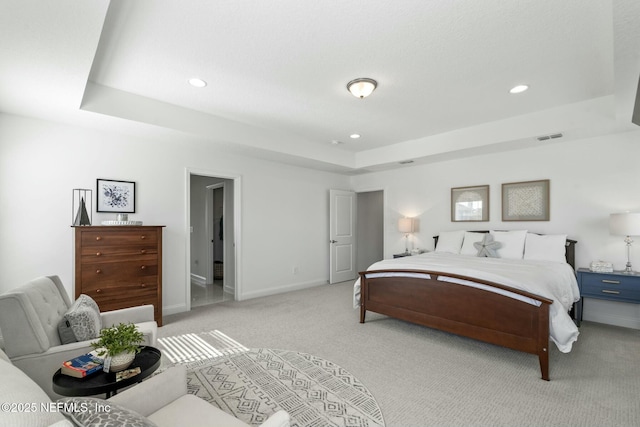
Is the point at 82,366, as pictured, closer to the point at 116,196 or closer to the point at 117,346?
the point at 117,346

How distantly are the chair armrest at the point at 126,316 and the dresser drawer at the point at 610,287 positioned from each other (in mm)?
4919

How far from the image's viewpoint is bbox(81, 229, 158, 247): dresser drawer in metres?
3.44

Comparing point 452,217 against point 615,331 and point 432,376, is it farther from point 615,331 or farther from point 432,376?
point 432,376

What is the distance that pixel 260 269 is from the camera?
5.50m

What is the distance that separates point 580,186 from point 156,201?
5.89 metres

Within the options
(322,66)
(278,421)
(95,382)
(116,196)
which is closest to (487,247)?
(322,66)

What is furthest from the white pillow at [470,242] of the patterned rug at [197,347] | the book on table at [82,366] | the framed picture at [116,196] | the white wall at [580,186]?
the framed picture at [116,196]

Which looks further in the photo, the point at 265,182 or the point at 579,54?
the point at 265,182

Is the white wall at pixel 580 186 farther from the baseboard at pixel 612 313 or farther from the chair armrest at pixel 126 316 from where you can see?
the chair armrest at pixel 126 316

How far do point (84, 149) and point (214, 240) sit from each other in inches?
148

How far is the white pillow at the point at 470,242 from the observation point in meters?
4.69

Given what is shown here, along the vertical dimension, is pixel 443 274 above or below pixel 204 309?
above

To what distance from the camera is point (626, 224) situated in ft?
11.6

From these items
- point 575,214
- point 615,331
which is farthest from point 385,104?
point 615,331
